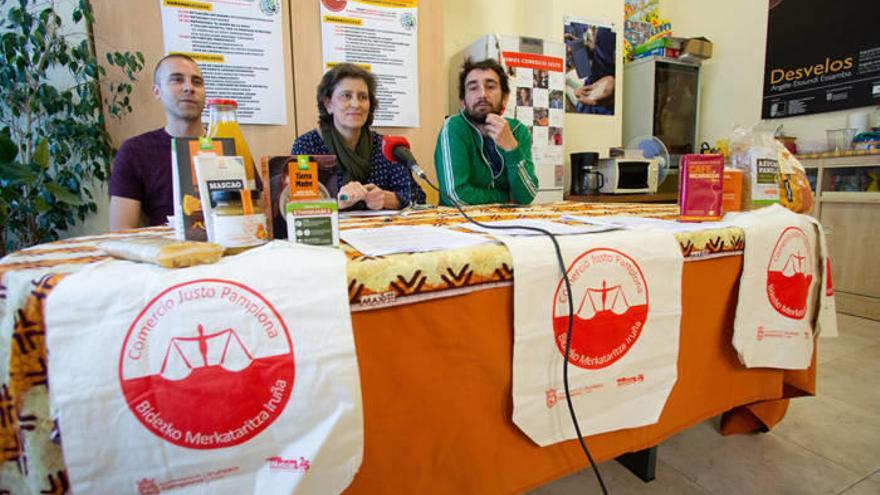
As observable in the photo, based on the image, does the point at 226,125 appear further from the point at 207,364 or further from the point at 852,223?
the point at 852,223

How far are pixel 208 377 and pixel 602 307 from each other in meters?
0.57

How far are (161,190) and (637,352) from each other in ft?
5.59

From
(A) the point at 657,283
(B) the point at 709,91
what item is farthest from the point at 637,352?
(B) the point at 709,91

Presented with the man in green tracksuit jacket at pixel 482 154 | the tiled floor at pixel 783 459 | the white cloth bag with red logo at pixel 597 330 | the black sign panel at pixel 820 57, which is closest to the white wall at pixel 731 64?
the black sign panel at pixel 820 57

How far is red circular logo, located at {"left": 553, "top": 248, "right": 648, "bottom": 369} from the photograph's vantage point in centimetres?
65

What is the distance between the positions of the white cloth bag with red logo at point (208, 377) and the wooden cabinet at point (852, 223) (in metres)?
3.11

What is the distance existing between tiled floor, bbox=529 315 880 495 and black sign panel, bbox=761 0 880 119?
91.2 inches

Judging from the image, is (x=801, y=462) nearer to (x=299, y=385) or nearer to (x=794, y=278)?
(x=794, y=278)

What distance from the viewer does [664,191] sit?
329cm

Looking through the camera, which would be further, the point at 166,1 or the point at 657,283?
the point at 166,1

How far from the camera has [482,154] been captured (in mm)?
1817

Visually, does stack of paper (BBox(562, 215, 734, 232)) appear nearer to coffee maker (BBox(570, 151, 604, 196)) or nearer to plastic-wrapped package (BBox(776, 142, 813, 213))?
plastic-wrapped package (BBox(776, 142, 813, 213))

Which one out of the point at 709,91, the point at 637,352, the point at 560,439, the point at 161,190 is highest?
the point at 709,91

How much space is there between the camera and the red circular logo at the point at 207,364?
42cm
